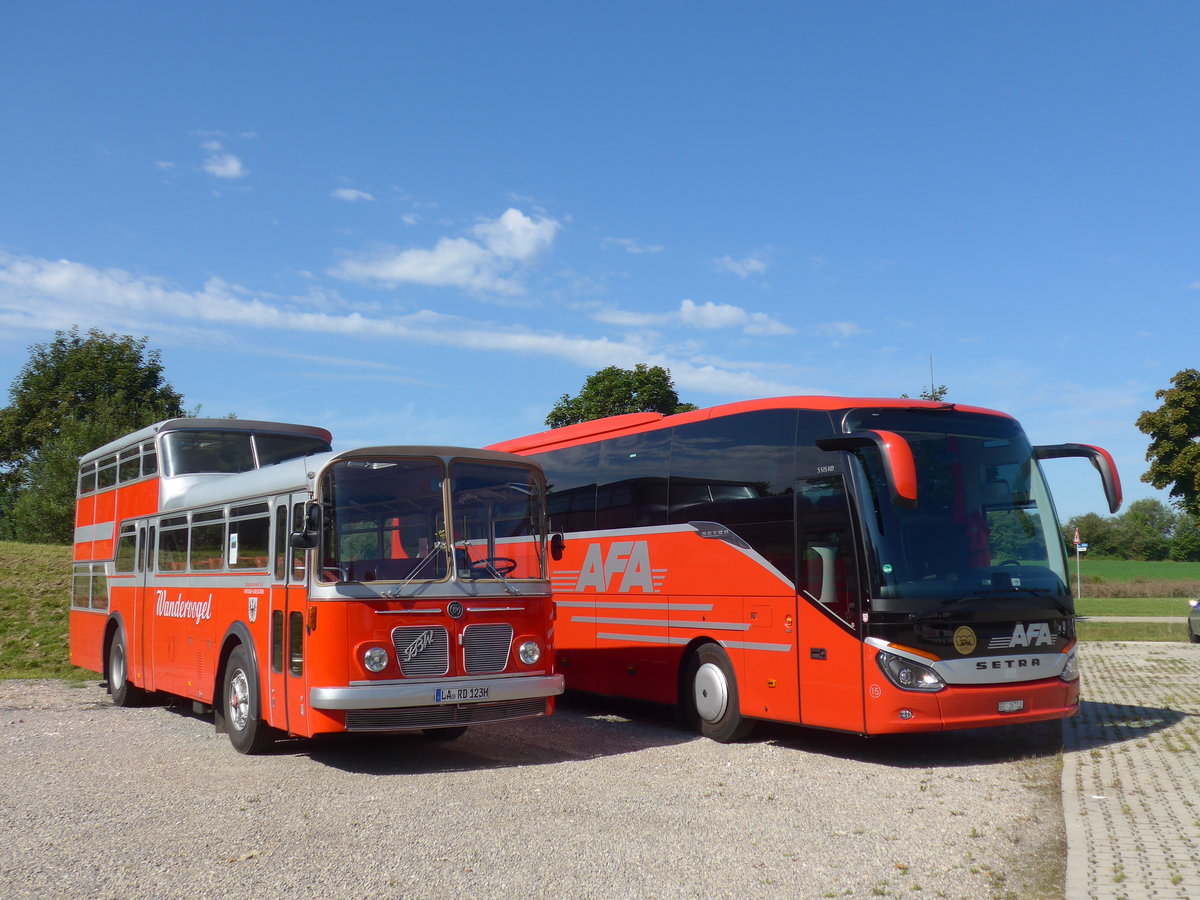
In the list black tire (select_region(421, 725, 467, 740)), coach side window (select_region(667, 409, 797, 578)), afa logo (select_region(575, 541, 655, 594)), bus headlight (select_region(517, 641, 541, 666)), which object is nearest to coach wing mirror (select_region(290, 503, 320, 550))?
bus headlight (select_region(517, 641, 541, 666))

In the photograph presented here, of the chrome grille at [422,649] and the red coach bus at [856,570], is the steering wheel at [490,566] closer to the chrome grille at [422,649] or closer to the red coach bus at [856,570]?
the chrome grille at [422,649]

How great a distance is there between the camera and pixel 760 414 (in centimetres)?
1162

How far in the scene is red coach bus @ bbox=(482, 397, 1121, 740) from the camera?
988cm

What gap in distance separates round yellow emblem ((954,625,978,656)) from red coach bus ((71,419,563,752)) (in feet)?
12.2

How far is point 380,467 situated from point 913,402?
5100 millimetres

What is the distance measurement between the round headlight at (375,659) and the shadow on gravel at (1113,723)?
6803 millimetres

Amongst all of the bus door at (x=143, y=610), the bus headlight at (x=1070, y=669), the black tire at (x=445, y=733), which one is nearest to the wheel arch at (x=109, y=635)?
the bus door at (x=143, y=610)

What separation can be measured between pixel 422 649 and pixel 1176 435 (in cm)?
5003

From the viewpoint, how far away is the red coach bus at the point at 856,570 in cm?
988

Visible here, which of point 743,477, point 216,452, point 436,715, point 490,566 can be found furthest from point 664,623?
point 216,452

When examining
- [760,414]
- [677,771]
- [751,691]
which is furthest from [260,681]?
[760,414]

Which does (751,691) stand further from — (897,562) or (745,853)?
(745,853)

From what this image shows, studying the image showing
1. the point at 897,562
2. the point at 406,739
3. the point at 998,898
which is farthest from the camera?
the point at 406,739

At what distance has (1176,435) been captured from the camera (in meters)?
51.2
